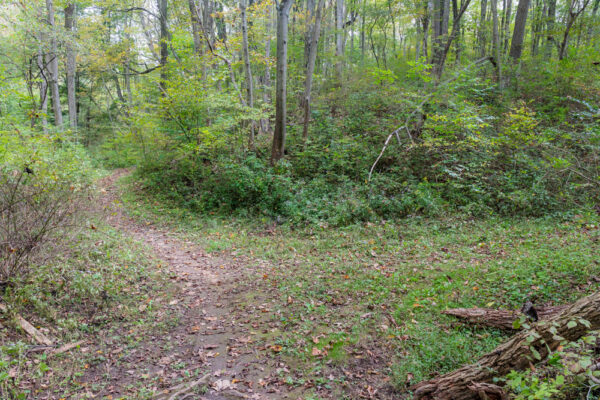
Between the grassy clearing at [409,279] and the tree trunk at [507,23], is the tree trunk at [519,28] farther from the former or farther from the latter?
the grassy clearing at [409,279]

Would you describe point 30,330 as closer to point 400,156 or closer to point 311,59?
point 400,156

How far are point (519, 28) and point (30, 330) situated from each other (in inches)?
705

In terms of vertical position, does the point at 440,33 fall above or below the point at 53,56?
above

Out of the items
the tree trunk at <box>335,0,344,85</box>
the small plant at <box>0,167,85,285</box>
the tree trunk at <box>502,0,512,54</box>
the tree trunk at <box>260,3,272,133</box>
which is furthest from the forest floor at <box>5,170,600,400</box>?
the tree trunk at <box>502,0,512,54</box>

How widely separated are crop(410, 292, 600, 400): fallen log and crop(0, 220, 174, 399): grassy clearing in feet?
10.5

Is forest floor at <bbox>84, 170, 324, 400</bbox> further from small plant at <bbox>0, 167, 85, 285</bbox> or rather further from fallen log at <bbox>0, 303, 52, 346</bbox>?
small plant at <bbox>0, 167, 85, 285</bbox>

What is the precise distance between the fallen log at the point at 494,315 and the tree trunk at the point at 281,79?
8192 millimetres

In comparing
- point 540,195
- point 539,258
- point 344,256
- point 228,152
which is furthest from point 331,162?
point 539,258

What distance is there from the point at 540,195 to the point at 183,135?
11.8m

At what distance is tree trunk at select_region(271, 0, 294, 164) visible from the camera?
33.5 ft

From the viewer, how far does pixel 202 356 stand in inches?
167

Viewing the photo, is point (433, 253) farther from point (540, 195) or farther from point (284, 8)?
point (284, 8)

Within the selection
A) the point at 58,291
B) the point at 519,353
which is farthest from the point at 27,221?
the point at 519,353

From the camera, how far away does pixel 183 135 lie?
12.7m
